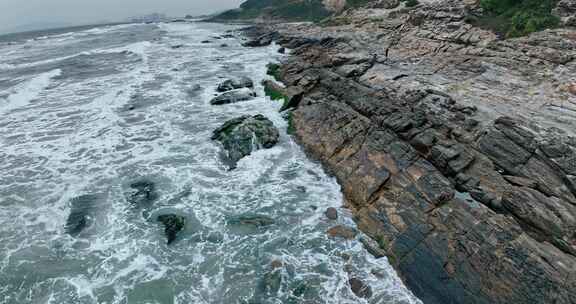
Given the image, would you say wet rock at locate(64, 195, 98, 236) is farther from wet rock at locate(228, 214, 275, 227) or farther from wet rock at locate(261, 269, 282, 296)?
wet rock at locate(261, 269, 282, 296)

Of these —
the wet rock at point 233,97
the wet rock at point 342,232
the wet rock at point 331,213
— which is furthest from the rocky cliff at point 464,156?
the wet rock at point 233,97

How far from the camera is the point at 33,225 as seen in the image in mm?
15234

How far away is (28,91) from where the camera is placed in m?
38.4

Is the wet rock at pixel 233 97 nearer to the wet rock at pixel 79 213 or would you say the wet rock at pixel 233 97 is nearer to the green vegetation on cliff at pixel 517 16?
the wet rock at pixel 79 213

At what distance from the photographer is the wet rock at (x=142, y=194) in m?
16.6

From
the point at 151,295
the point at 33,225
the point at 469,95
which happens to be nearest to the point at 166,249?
the point at 151,295

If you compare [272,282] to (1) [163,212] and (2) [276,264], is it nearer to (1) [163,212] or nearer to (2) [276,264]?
(2) [276,264]

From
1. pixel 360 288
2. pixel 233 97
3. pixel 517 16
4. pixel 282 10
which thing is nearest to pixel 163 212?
pixel 360 288

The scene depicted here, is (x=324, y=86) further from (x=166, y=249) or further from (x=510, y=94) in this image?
(x=166, y=249)

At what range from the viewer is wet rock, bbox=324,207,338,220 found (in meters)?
15.1

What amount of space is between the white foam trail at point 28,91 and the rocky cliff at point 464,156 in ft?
93.3

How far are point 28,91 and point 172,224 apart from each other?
1424 inches

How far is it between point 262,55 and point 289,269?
4500 cm

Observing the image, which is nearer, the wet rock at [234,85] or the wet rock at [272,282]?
the wet rock at [272,282]
